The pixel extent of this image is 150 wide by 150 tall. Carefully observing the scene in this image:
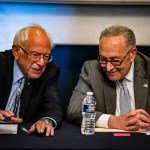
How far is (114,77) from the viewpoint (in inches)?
79.8

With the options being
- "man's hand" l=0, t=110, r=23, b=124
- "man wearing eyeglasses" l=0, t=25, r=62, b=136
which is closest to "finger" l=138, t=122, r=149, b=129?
"man wearing eyeglasses" l=0, t=25, r=62, b=136

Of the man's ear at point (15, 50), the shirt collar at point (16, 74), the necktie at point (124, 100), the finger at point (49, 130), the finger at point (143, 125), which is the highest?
the man's ear at point (15, 50)

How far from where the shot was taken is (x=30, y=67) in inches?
80.3

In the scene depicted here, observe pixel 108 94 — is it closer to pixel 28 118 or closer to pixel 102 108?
pixel 102 108

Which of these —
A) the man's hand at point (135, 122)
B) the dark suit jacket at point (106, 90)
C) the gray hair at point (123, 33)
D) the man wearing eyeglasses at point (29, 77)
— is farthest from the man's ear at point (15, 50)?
the man's hand at point (135, 122)

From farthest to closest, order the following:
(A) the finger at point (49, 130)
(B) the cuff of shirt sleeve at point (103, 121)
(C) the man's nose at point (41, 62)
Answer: (C) the man's nose at point (41, 62), (B) the cuff of shirt sleeve at point (103, 121), (A) the finger at point (49, 130)

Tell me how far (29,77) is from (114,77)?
1.72 ft

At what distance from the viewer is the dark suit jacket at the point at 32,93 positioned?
2076 millimetres

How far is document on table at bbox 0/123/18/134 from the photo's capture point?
160 centimetres

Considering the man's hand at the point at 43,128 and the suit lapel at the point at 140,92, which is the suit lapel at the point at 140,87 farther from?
the man's hand at the point at 43,128

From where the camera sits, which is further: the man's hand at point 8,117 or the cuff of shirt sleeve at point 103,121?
the cuff of shirt sleeve at point 103,121

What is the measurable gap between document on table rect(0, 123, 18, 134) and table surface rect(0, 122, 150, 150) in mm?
43

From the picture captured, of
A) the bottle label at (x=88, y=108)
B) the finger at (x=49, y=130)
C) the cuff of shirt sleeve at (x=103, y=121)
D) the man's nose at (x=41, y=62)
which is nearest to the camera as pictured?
the finger at (x=49, y=130)

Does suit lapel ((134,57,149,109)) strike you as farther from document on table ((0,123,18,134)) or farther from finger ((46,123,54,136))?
document on table ((0,123,18,134))
